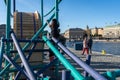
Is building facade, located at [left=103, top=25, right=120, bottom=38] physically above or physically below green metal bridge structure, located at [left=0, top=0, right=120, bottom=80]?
above

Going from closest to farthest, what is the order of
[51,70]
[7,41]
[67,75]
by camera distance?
1. [67,75]
2. [7,41]
3. [51,70]

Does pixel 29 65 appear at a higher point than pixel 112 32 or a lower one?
lower

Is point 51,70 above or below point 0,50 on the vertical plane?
below

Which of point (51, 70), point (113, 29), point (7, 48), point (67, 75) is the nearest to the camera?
point (67, 75)

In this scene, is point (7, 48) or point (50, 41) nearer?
point (50, 41)

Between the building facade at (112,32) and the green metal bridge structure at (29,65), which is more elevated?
the building facade at (112,32)

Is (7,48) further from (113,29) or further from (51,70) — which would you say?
(113,29)

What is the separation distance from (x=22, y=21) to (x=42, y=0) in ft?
5.06

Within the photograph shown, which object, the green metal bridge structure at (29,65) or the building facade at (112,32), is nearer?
the green metal bridge structure at (29,65)

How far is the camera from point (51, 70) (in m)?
11.3

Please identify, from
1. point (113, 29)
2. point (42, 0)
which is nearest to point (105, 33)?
point (113, 29)

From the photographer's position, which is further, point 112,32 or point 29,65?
point 112,32

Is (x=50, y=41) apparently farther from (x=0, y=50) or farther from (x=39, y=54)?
(x=39, y=54)

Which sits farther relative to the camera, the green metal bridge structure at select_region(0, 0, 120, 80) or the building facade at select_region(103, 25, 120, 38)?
the building facade at select_region(103, 25, 120, 38)
